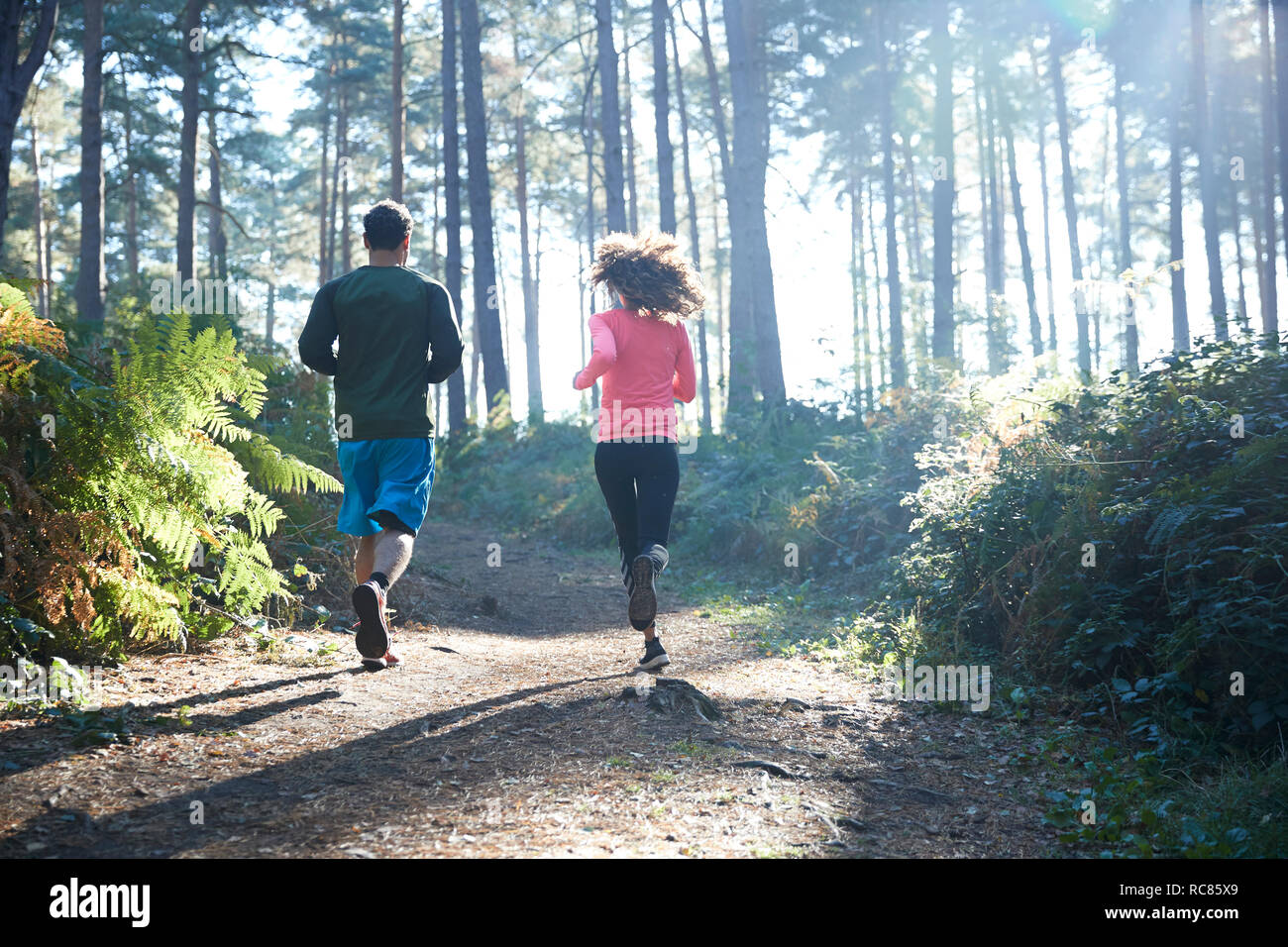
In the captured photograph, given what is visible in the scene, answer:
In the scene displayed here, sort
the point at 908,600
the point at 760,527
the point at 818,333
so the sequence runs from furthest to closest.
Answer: the point at 818,333, the point at 760,527, the point at 908,600

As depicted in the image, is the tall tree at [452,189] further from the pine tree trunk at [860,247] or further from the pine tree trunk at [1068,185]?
the pine tree trunk at [860,247]

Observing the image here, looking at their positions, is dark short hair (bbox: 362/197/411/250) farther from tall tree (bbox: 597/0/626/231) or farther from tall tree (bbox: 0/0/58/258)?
tall tree (bbox: 597/0/626/231)

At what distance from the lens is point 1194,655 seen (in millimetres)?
4461

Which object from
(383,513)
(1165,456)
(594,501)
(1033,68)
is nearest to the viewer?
(383,513)

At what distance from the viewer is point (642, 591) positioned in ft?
18.1

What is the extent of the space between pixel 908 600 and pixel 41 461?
5.83 meters

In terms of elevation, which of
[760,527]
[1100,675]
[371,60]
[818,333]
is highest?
[371,60]

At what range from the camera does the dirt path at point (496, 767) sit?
3033 mm

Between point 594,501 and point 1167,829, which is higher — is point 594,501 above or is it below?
above

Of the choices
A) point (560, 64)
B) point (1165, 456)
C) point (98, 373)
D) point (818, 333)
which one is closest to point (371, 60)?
point (560, 64)

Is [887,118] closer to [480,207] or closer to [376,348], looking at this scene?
[480,207]

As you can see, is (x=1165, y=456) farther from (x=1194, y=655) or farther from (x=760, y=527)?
(x=760, y=527)

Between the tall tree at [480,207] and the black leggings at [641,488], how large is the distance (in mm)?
13619

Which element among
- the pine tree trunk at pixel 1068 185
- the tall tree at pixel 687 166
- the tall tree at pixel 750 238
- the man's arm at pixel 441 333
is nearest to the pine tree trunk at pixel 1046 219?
the pine tree trunk at pixel 1068 185
